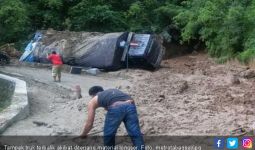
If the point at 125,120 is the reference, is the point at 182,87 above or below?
below

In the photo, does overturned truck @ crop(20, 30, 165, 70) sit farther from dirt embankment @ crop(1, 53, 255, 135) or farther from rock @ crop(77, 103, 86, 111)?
rock @ crop(77, 103, 86, 111)

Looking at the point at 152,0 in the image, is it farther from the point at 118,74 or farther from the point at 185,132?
the point at 185,132

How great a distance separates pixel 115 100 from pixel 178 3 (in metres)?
25.8

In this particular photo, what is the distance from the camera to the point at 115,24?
105 ft

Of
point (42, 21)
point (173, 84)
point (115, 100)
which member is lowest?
point (42, 21)

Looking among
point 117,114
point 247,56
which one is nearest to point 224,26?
point 247,56

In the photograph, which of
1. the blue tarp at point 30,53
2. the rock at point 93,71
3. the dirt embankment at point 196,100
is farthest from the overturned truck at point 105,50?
the dirt embankment at point 196,100

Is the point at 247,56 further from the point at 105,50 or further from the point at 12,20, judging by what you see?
the point at 12,20

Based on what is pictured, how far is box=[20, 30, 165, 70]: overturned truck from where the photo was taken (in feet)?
80.5

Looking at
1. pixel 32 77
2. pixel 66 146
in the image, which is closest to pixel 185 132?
pixel 66 146

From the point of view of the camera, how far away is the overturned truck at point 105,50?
24.5 metres

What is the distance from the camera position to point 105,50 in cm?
2469

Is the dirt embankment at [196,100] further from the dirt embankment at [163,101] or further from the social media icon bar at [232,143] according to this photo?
the social media icon bar at [232,143]

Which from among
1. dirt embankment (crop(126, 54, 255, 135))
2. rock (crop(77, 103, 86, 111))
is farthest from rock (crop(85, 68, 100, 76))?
rock (crop(77, 103, 86, 111))
